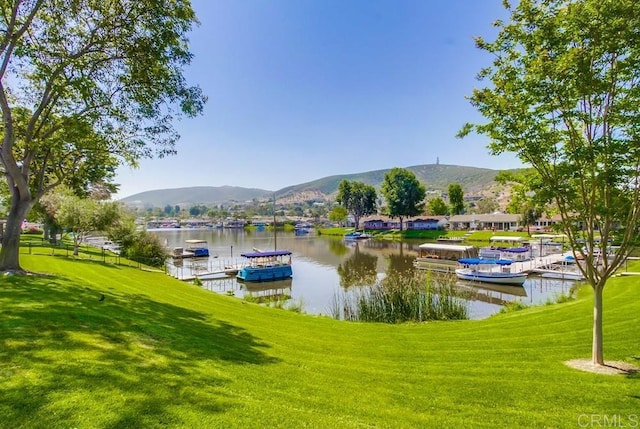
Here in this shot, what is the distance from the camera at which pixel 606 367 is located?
22.9ft

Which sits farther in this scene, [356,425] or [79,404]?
[356,425]

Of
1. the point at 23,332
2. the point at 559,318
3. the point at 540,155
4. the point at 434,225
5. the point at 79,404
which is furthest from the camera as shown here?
the point at 434,225

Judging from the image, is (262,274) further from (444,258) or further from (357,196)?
(357,196)

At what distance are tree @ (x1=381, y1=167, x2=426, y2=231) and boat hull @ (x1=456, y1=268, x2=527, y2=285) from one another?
180ft

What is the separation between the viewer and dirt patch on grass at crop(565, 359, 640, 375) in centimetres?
671

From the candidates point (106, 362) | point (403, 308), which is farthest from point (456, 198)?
point (106, 362)

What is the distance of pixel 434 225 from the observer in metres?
101

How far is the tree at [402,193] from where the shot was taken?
286 ft

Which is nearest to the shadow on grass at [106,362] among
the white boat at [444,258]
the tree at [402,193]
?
the white boat at [444,258]

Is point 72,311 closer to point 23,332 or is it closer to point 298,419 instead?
point 23,332

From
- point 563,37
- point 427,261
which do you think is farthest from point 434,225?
point 563,37

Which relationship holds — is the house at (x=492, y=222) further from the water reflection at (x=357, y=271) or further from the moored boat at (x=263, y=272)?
the moored boat at (x=263, y=272)

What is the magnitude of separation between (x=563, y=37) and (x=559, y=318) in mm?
9529

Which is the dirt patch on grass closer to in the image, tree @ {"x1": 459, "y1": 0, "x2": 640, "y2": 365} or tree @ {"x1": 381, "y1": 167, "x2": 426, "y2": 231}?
tree @ {"x1": 459, "y1": 0, "x2": 640, "y2": 365}
